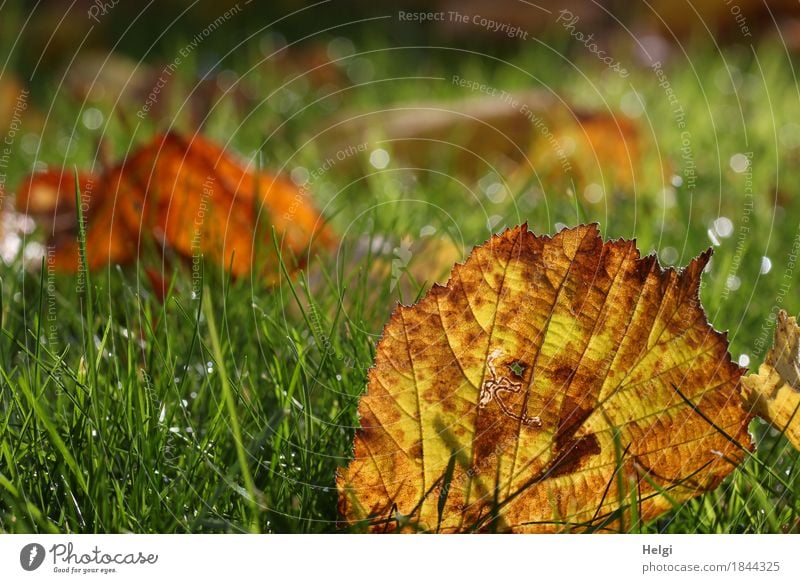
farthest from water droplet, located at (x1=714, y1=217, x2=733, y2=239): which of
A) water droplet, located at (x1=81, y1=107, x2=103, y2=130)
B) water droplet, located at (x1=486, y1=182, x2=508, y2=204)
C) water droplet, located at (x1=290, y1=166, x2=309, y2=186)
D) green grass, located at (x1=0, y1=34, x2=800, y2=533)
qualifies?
water droplet, located at (x1=81, y1=107, x2=103, y2=130)

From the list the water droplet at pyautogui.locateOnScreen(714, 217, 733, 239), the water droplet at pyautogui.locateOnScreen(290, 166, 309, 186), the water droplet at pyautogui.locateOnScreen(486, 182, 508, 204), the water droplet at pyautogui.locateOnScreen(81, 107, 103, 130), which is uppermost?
the water droplet at pyautogui.locateOnScreen(81, 107, 103, 130)

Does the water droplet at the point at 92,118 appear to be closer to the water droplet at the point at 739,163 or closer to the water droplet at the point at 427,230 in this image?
the water droplet at the point at 427,230

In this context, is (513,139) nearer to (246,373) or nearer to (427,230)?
(427,230)

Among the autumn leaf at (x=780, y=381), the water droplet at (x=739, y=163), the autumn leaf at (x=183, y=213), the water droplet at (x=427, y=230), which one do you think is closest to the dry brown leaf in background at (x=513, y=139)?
the water droplet at (x=739, y=163)

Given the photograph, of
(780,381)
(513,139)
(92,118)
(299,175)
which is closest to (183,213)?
(299,175)

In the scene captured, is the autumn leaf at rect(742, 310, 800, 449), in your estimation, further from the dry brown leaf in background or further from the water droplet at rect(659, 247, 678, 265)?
the dry brown leaf in background
